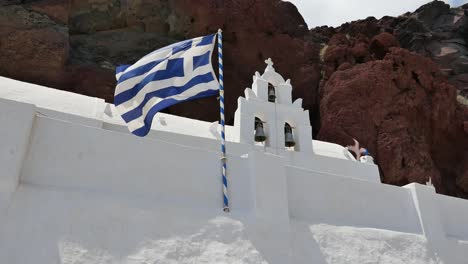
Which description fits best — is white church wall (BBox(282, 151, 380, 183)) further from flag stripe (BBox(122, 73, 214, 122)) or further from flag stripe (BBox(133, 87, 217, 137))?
flag stripe (BBox(133, 87, 217, 137))

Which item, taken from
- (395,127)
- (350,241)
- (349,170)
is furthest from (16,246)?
(395,127)

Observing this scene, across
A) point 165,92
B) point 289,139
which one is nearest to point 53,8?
point 289,139

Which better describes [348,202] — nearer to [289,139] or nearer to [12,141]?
[289,139]

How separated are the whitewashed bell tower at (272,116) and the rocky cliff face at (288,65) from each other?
6.21 metres

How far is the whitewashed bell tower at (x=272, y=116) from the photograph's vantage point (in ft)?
34.3

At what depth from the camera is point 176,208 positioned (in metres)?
5.29

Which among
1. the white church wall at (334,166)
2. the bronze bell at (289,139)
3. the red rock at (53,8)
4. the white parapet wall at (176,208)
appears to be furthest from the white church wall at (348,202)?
the red rock at (53,8)

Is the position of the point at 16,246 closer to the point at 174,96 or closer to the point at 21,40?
the point at 174,96

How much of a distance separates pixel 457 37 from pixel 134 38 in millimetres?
22571

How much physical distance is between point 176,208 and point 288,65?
691 inches

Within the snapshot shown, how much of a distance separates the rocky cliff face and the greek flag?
11.9 meters

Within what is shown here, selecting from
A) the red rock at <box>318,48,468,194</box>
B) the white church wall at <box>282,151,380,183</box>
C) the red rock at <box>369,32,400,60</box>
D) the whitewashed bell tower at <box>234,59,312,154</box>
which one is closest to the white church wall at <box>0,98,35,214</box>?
the whitewashed bell tower at <box>234,59,312,154</box>

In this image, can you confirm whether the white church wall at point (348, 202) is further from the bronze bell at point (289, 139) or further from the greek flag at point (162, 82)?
the bronze bell at point (289, 139)

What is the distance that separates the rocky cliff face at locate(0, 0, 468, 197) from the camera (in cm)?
1661
